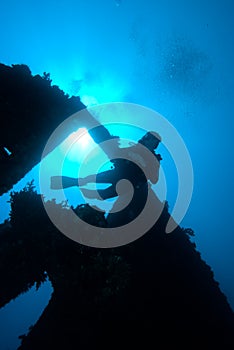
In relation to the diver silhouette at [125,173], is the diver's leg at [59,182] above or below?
below

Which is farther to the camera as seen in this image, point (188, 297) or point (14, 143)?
point (188, 297)

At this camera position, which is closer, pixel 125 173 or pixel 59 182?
pixel 59 182

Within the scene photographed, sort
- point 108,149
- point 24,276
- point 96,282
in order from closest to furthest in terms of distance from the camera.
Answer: point 96,282
point 24,276
point 108,149

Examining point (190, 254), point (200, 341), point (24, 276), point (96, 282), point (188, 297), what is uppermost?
point (190, 254)

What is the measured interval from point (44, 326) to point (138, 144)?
7627 mm

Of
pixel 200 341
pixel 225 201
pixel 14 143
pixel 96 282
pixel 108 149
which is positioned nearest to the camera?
pixel 96 282

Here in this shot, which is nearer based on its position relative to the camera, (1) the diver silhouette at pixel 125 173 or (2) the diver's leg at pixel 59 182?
(2) the diver's leg at pixel 59 182

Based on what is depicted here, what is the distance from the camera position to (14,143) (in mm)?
7352

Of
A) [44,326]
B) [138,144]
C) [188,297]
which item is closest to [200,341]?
[188,297]

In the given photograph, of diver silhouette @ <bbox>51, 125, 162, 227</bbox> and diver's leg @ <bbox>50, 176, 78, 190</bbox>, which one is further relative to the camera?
diver silhouette @ <bbox>51, 125, 162, 227</bbox>

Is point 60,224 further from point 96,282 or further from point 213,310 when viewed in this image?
point 213,310

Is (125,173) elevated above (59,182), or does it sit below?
above

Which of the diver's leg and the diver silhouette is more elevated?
the diver silhouette

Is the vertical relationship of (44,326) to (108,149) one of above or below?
below
